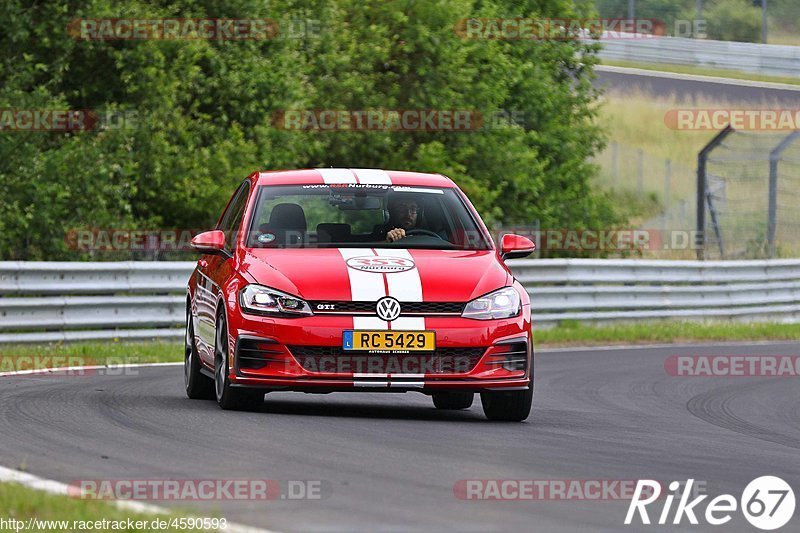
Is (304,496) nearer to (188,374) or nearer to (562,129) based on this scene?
(188,374)

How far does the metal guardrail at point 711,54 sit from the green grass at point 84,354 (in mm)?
32151

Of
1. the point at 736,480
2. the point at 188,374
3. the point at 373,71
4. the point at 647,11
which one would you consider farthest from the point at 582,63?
the point at 736,480

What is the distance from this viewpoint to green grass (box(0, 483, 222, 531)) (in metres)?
5.84

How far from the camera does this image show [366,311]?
9680 mm

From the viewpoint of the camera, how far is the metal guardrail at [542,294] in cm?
1708

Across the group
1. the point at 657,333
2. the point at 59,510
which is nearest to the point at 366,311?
the point at 59,510

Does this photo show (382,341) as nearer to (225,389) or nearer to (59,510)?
(225,389)

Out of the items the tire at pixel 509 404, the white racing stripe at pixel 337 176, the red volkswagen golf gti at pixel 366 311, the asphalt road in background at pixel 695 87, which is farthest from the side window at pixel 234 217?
the asphalt road in background at pixel 695 87

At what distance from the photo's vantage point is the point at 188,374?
459 inches

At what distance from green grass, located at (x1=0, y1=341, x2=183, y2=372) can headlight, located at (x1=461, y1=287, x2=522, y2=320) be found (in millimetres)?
5756

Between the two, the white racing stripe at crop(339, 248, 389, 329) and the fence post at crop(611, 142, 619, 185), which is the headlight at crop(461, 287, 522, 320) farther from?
the fence post at crop(611, 142, 619, 185)

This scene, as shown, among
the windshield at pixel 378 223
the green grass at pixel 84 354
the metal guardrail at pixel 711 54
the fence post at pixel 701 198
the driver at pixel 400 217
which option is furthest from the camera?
the metal guardrail at pixel 711 54

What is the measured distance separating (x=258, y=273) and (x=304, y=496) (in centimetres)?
352

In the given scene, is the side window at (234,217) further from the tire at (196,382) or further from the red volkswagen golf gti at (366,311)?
the tire at (196,382)
